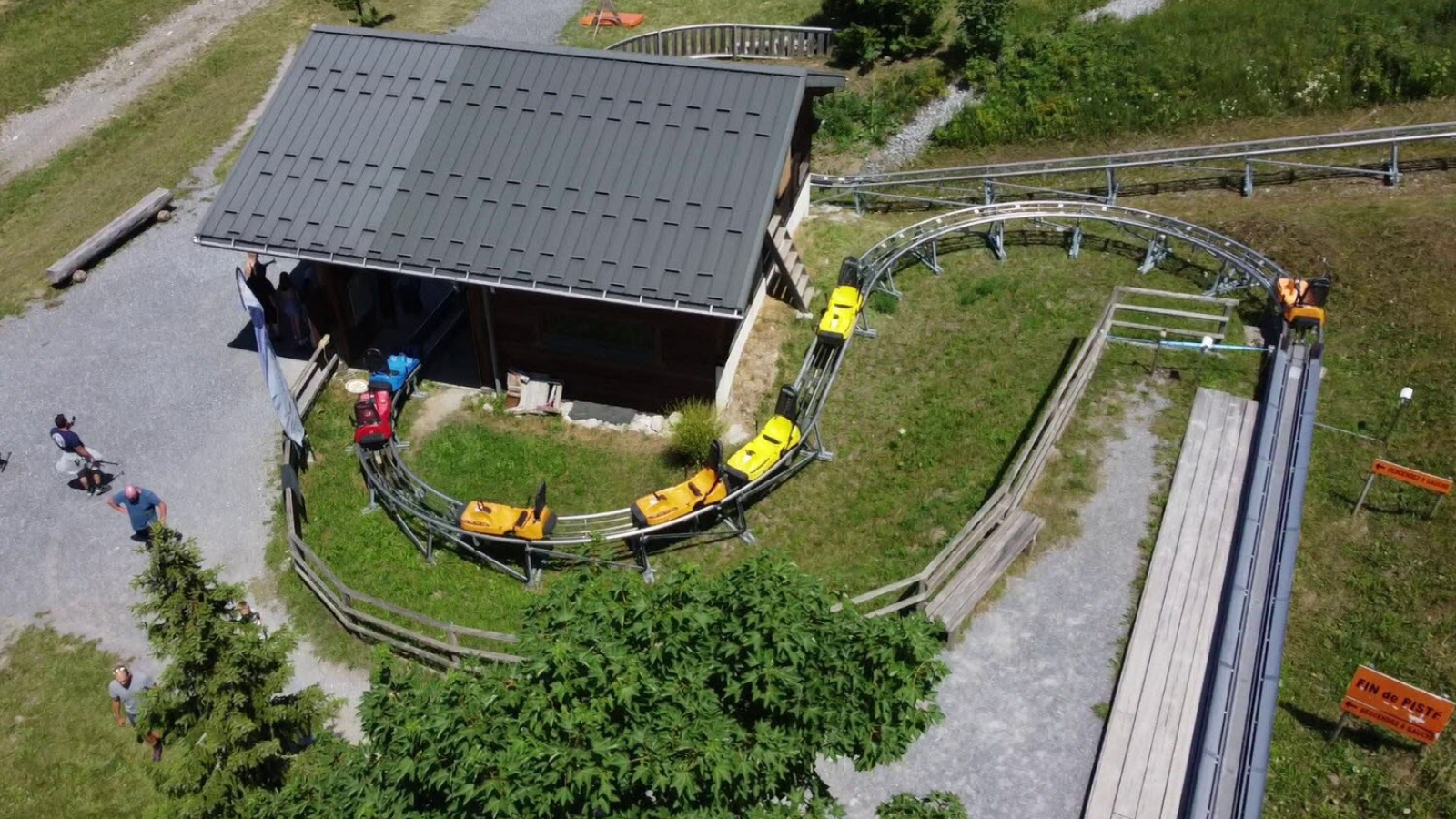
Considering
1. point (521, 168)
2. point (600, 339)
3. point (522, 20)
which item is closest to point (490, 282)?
point (600, 339)

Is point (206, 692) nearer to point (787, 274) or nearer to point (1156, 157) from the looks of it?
point (787, 274)

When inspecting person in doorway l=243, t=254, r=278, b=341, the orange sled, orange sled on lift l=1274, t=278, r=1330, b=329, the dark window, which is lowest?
person in doorway l=243, t=254, r=278, b=341

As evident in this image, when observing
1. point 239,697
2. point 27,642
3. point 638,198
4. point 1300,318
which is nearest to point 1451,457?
point 1300,318

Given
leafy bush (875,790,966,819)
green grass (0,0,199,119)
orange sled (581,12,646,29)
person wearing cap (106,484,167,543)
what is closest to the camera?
leafy bush (875,790,966,819)

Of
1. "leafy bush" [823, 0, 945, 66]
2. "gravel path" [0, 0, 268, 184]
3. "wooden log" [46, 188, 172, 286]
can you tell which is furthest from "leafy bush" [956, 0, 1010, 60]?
"gravel path" [0, 0, 268, 184]

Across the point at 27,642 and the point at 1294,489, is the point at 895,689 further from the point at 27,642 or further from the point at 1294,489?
the point at 27,642

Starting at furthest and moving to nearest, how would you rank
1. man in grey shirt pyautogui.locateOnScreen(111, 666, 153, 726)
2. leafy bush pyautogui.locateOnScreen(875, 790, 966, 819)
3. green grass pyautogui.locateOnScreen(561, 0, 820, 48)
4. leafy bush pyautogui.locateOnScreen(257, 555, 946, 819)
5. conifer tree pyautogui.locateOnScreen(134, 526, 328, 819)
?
green grass pyautogui.locateOnScreen(561, 0, 820, 48), man in grey shirt pyautogui.locateOnScreen(111, 666, 153, 726), conifer tree pyautogui.locateOnScreen(134, 526, 328, 819), leafy bush pyautogui.locateOnScreen(875, 790, 966, 819), leafy bush pyautogui.locateOnScreen(257, 555, 946, 819)

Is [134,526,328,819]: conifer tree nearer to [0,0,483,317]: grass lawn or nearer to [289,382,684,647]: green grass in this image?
[289,382,684,647]: green grass
